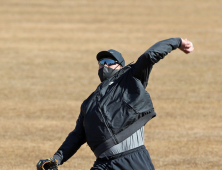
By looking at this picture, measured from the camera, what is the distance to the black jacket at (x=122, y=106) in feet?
11.1

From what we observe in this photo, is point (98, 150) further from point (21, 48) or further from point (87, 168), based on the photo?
point (21, 48)

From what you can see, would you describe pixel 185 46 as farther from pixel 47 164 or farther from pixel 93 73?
pixel 93 73

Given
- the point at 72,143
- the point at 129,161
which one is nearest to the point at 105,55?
the point at 72,143

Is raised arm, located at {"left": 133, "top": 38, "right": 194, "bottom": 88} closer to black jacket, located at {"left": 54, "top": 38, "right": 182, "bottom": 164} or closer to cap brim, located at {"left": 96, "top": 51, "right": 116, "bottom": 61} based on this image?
black jacket, located at {"left": 54, "top": 38, "right": 182, "bottom": 164}

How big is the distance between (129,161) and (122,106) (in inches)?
16.9

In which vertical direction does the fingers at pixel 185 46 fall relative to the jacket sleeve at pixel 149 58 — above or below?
above

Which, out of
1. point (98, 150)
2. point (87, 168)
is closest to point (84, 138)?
point (98, 150)

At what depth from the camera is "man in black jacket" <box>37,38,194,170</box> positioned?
11.1ft

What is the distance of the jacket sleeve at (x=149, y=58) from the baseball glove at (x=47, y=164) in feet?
3.32

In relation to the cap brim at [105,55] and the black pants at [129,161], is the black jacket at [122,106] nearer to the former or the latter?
the black pants at [129,161]

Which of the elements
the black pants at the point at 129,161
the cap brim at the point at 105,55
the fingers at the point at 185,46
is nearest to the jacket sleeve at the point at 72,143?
the black pants at the point at 129,161

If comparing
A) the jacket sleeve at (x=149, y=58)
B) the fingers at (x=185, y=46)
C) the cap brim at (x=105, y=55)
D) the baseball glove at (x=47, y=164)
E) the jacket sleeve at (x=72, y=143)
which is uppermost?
the cap brim at (x=105, y=55)

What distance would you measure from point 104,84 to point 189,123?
5230 mm

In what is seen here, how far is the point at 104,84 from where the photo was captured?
11.7ft
